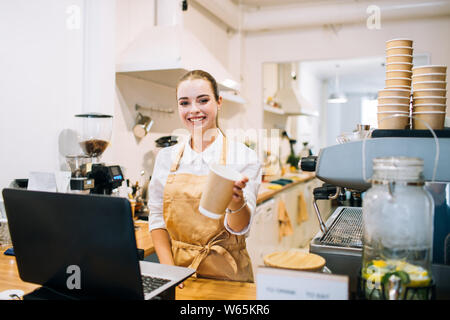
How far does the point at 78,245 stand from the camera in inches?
31.0

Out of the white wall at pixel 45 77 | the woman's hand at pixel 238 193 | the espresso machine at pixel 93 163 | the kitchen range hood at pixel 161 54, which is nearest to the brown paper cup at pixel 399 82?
the woman's hand at pixel 238 193

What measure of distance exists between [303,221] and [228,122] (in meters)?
1.69

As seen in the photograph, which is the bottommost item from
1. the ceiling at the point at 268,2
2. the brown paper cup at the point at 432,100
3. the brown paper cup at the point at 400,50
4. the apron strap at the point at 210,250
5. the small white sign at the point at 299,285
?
the apron strap at the point at 210,250

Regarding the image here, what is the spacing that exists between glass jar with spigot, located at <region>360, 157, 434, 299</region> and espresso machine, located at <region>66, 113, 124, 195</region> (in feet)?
4.62

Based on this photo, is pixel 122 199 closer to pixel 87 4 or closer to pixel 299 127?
pixel 87 4

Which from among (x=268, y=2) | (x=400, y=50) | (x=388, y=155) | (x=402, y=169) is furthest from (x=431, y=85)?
(x=268, y=2)

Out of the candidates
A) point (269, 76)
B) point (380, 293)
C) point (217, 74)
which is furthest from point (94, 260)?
point (269, 76)

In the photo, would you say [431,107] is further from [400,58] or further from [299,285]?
[299,285]

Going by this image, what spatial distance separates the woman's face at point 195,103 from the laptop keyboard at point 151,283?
0.67 metres

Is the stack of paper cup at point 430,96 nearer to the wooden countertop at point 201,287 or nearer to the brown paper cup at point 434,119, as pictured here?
the brown paper cup at point 434,119

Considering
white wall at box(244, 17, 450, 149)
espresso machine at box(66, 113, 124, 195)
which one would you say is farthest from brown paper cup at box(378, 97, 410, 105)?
white wall at box(244, 17, 450, 149)

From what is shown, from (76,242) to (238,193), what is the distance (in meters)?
0.35

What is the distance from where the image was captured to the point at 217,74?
117 inches

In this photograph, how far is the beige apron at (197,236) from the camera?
1.46 meters
